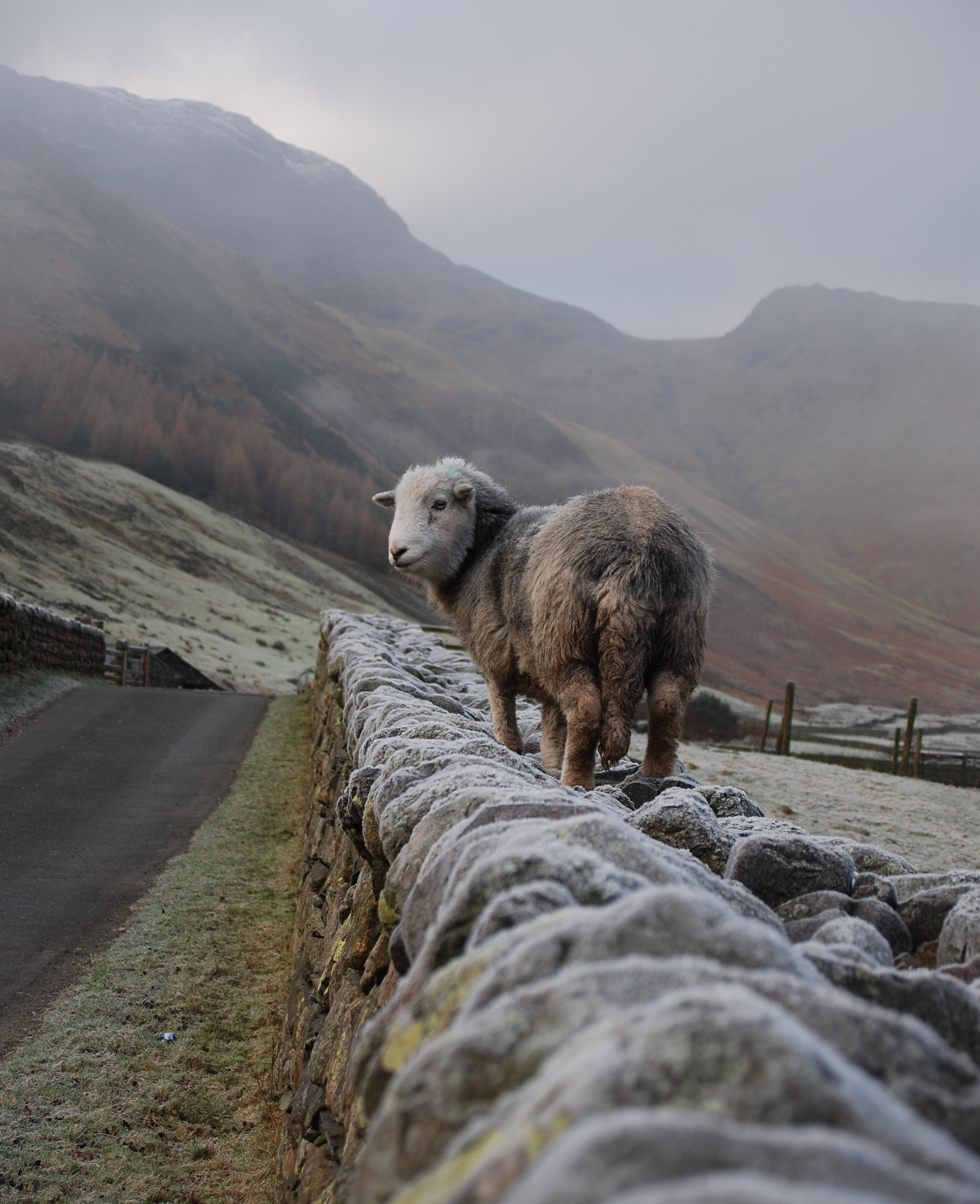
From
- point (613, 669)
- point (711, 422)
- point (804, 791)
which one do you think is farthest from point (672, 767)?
point (711, 422)

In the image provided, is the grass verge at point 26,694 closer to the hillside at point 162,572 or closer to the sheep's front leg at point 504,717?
the hillside at point 162,572

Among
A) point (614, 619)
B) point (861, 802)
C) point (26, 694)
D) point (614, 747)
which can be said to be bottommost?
point (26, 694)

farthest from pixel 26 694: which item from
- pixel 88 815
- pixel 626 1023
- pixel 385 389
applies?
pixel 385 389

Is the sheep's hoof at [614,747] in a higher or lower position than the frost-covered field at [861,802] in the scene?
higher

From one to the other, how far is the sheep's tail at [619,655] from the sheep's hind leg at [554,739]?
1311 millimetres

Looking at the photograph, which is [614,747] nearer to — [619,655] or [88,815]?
[619,655]

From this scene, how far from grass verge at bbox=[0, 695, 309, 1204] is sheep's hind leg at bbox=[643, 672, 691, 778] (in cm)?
240

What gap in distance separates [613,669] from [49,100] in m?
244

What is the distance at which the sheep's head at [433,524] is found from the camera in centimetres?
579

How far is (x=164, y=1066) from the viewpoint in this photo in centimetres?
401

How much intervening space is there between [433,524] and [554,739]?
1648 millimetres

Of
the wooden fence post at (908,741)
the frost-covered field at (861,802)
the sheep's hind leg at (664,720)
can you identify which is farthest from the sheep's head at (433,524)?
the wooden fence post at (908,741)

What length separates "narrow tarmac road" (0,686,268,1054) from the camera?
5.07 metres

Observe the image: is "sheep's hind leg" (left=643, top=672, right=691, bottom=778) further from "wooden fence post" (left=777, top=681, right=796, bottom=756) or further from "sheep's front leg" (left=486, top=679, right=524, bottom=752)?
"wooden fence post" (left=777, top=681, right=796, bottom=756)
